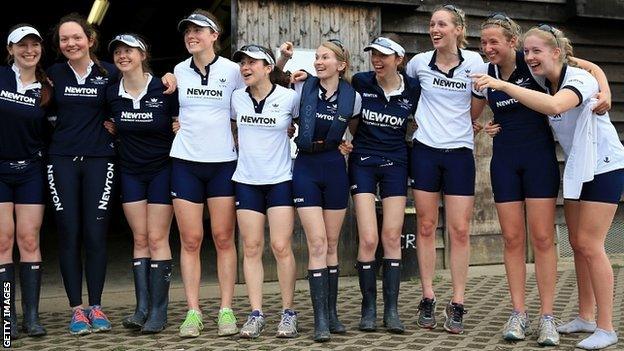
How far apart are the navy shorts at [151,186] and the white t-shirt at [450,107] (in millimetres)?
1767

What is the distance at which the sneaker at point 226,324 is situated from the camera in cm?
492

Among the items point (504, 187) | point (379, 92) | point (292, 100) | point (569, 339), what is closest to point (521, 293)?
point (569, 339)

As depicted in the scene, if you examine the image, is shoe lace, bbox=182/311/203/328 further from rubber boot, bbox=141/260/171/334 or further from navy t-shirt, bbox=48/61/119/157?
navy t-shirt, bbox=48/61/119/157

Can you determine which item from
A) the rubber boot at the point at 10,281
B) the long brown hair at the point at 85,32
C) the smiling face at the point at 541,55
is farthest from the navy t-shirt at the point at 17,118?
the smiling face at the point at 541,55

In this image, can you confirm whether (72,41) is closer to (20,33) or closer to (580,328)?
(20,33)

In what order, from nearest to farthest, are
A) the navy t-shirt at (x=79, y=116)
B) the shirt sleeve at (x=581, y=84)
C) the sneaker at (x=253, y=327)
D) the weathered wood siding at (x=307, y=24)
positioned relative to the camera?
the shirt sleeve at (x=581, y=84) → the sneaker at (x=253, y=327) → the navy t-shirt at (x=79, y=116) → the weathered wood siding at (x=307, y=24)

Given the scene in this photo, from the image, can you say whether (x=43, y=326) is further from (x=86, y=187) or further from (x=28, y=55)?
(x=28, y=55)

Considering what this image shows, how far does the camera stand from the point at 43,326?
17.7ft

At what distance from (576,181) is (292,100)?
1.90 m

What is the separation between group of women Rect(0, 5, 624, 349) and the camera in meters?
4.84

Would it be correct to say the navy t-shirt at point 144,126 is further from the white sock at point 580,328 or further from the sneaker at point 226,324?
the white sock at point 580,328

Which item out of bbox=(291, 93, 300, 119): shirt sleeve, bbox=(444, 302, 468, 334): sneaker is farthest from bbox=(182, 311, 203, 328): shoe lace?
bbox=(444, 302, 468, 334): sneaker

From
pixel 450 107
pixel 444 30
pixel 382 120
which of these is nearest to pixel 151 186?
pixel 382 120

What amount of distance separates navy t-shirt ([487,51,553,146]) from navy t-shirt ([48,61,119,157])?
105 inches
